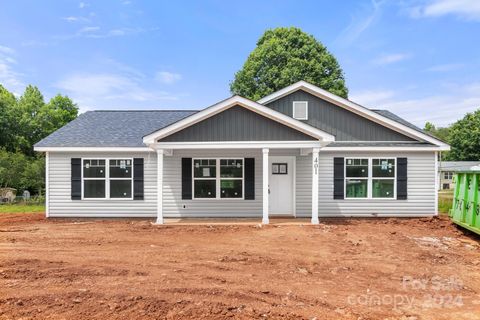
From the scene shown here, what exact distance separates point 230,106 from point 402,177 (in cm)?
651

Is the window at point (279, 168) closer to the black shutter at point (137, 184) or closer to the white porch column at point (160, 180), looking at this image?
the white porch column at point (160, 180)

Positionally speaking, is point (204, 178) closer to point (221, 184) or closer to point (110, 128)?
point (221, 184)

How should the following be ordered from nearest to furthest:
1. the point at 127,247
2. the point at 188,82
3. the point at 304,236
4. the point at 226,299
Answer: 1. the point at 226,299
2. the point at 127,247
3. the point at 304,236
4. the point at 188,82

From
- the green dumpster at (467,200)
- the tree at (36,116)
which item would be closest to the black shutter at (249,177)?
the green dumpster at (467,200)

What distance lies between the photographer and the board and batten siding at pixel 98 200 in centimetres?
1165

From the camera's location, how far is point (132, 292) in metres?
4.63

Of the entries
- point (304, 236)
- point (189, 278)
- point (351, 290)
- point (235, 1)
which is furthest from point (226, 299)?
point (235, 1)

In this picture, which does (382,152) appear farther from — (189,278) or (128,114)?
(128,114)

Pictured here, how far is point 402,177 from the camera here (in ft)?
37.9

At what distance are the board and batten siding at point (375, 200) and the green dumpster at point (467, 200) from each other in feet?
3.70

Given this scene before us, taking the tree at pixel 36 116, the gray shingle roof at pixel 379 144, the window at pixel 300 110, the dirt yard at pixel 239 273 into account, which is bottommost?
the dirt yard at pixel 239 273

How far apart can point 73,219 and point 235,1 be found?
11.0 metres

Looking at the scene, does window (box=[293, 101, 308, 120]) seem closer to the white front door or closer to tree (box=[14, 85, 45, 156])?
the white front door

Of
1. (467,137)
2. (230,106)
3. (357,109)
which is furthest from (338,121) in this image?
(467,137)
